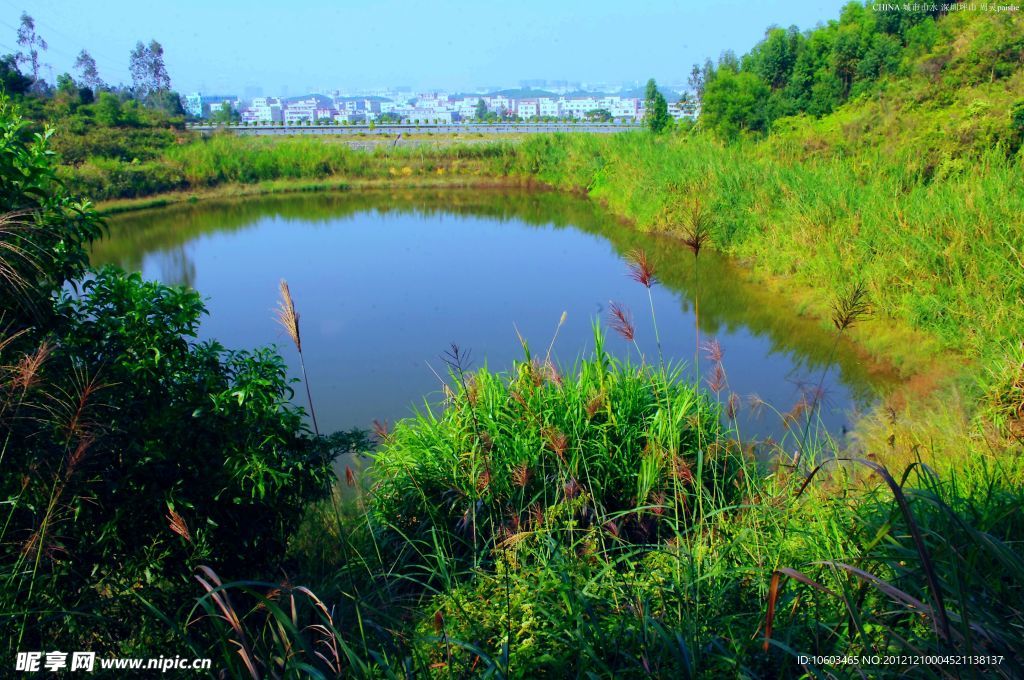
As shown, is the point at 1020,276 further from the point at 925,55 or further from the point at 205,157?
the point at 205,157

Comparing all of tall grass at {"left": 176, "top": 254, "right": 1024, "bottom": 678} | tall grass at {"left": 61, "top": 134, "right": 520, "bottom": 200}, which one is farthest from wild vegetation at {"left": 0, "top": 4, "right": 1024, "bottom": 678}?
tall grass at {"left": 61, "top": 134, "right": 520, "bottom": 200}

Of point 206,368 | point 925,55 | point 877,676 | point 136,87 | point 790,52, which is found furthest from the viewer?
point 136,87

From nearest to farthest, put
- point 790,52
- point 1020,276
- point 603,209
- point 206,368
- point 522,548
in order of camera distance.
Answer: point 522,548, point 206,368, point 1020,276, point 603,209, point 790,52

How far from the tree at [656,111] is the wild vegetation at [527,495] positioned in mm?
11844

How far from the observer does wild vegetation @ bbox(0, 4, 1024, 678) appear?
1.47m

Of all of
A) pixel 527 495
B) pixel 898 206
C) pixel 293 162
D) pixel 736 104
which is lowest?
pixel 527 495

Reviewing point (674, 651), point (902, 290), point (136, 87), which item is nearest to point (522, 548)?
point (674, 651)

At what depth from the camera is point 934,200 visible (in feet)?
22.4

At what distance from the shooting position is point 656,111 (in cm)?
1980

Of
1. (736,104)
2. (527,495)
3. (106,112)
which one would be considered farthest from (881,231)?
(106,112)

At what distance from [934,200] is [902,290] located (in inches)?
41.6

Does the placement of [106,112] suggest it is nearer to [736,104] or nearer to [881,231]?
[736,104]

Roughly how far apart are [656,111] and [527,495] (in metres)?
18.3

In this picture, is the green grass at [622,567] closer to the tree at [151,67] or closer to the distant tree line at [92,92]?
the distant tree line at [92,92]
